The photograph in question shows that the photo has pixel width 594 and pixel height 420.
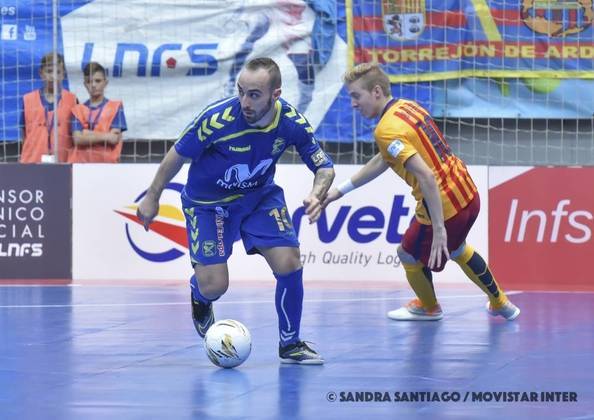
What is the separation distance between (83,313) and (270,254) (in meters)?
3.35

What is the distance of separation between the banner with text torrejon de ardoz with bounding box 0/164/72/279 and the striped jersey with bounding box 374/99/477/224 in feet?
18.5

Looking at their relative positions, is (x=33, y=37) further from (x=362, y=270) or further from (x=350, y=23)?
(x=362, y=270)

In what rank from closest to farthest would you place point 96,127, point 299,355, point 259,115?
1. point 259,115
2. point 299,355
3. point 96,127

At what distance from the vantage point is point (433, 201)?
8.68 m

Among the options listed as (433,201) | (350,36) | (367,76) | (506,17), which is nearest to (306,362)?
(433,201)

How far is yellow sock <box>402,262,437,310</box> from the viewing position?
997 cm

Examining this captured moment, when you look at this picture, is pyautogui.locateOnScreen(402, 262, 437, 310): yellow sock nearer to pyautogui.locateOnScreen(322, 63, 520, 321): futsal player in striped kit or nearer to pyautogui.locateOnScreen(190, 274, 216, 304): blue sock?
pyautogui.locateOnScreen(322, 63, 520, 321): futsal player in striped kit

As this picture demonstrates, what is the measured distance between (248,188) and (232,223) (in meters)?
0.25

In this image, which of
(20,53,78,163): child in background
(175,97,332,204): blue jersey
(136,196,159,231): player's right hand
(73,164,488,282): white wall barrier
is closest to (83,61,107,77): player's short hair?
(20,53,78,163): child in background

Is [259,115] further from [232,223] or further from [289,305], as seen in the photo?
[289,305]

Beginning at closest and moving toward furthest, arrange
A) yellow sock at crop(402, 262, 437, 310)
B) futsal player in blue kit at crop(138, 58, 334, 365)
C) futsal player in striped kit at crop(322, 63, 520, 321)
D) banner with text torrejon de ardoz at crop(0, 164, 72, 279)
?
futsal player in blue kit at crop(138, 58, 334, 365) → futsal player in striped kit at crop(322, 63, 520, 321) → yellow sock at crop(402, 262, 437, 310) → banner with text torrejon de ardoz at crop(0, 164, 72, 279)

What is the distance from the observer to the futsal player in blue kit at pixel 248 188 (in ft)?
25.0

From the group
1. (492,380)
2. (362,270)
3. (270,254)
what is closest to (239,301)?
(362,270)

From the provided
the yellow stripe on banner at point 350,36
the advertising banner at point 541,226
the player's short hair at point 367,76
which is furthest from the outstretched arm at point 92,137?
the player's short hair at point 367,76
